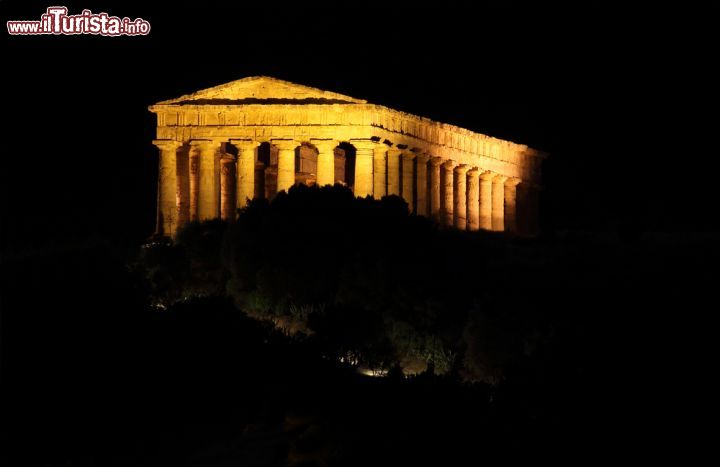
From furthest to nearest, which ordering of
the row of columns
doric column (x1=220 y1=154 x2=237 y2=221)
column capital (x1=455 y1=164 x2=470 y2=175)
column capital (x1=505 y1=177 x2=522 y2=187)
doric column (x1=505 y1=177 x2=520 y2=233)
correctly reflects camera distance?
doric column (x1=505 y1=177 x2=520 y2=233)
column capital (x1=505 y1=177 x2=522 y2=187)
column capital (x1=455 y1=164 x2=470 y2=175)
doric column (x1=220 y1=154 x2=237 y2=221)
the row of columns

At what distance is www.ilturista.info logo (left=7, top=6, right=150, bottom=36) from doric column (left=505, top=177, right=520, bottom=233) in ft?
103

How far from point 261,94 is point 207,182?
4.63 metres

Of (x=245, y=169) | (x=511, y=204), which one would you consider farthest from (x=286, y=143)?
(x=511, y=204)

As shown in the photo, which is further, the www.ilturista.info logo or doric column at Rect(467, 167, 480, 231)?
doric column at Rect(467, 167, 480, 231)

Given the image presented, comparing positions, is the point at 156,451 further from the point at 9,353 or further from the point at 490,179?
the point at 490,179

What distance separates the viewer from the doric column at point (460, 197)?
256 ft

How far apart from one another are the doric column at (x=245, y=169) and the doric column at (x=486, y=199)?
1704 cm

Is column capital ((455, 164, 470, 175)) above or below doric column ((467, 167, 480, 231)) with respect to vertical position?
above

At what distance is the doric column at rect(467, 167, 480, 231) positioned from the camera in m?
80.1

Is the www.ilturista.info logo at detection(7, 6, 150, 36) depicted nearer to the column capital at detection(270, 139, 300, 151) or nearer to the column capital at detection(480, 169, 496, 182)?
the column capital at detection(270, 139, 300, 151)

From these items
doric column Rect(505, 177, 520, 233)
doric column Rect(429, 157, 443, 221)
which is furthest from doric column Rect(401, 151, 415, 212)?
doric column Rect(505, 177, 520, 233)

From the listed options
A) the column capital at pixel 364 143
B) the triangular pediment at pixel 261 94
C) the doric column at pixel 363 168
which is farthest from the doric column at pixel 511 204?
the triangular pediment at pixel 261 94

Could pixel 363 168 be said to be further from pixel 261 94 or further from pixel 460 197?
pixel 460 197

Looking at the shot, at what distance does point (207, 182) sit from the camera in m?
68.8
